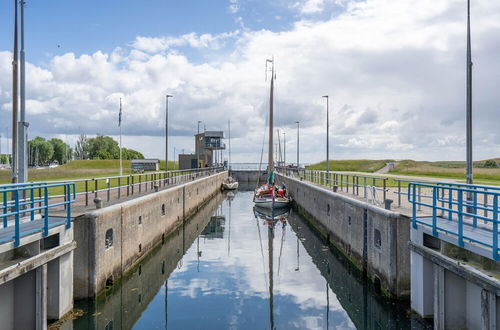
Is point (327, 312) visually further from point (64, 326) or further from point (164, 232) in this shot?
point (164, 232)

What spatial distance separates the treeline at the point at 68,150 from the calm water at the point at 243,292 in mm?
122407

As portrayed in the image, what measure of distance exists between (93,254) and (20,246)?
3166 mm

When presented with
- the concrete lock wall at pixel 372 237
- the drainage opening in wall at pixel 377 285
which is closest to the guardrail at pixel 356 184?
the concrete lock wall at pixel 372 237

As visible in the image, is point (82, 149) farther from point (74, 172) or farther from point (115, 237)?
point (115, 237)

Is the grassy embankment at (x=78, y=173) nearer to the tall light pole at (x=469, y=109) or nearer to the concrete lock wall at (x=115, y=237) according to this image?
the concrete lock wall at (x=115, y=237)

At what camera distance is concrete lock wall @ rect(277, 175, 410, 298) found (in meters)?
12.5

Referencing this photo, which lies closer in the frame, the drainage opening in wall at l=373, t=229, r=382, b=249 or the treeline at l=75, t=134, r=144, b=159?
the drainage opening in wall at l=373, t=229, r=382, b=249

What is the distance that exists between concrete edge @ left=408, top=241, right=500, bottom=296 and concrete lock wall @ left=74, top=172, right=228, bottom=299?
30.1 ft

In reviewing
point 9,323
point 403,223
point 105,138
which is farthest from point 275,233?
point 105,138

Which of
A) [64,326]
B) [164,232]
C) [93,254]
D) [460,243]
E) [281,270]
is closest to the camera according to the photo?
[460,243]

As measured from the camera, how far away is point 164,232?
927 inches

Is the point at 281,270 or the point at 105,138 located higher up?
the point at 105,138

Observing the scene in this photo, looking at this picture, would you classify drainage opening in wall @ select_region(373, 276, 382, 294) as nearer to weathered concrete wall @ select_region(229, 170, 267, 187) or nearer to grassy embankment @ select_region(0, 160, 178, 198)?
grassy embankment @ select_region(0, 160, 178, 198)

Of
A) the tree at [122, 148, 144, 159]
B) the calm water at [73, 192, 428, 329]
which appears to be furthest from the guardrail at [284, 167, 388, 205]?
the tree at [122, 148, 144, 159]
